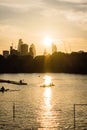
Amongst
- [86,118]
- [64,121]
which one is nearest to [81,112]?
[86,118]

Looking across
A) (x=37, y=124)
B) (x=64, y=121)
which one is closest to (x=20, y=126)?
(x=37, y=124)

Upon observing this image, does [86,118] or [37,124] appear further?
[86,118]

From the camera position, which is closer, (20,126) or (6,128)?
(6,128)

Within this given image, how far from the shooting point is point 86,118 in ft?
275

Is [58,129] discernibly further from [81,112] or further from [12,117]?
[81,112]

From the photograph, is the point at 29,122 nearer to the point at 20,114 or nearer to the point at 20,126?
the point at 20,126

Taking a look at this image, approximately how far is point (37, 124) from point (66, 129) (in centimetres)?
1400

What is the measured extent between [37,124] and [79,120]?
10206mm

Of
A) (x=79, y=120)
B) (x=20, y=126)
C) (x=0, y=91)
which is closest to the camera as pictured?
(x=20, y=126)

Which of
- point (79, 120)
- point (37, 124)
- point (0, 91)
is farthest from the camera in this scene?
point (0, 91)

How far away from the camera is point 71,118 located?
82875 millimetres

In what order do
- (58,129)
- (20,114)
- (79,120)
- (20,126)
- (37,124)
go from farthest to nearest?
(20,114)
(79,120)
(37,124)
(20,126)
(58,129)

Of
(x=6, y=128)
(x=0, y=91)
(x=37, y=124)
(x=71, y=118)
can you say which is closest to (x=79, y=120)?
(x=71, y=118)

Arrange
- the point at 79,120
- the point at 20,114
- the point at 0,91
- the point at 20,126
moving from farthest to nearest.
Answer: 1. the point at 0,91
2. the point at 20,114
3. the point at 79,120
4. the point at 20,126
